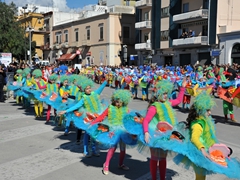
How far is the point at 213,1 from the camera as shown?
31.9 metres

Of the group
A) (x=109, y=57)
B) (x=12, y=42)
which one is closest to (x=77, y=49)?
(x=109, y=57)

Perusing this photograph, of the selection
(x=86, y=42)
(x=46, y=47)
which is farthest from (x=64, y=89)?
(x=46, y=47)

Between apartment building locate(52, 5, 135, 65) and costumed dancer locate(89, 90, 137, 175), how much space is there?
1551 inches

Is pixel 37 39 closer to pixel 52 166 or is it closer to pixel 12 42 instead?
pixel 12 42

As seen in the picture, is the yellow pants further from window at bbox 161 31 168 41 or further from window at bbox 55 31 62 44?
window at bbox 55 31 62 44

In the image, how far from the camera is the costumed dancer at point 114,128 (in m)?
5.53

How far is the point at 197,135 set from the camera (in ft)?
14.3

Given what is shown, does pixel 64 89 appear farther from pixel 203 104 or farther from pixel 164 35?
pixel 164 35

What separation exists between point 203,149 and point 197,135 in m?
0.22

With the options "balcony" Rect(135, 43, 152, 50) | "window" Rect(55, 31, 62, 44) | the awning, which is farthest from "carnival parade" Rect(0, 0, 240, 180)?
"window" Rect(55, 31, 62, 44)

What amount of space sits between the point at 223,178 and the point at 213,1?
29334 mm

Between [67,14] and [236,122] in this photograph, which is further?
[67,14]

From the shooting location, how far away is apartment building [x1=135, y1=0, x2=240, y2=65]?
32.0 meters

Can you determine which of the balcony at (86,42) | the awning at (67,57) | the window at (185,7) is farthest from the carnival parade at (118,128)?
the awning at (67,57)
